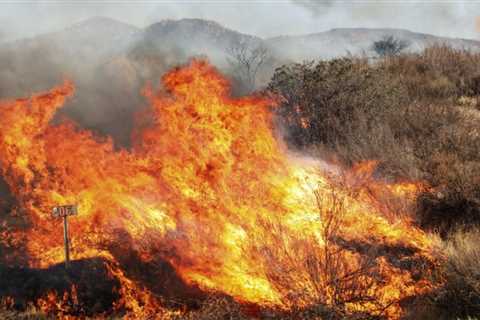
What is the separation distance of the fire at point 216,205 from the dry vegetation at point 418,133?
64 centimetres

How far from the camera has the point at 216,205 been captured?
10914 millimetres

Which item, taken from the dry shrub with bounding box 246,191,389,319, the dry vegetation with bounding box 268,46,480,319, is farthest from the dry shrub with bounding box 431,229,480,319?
the dry shrub with bounding box 246,191,389,319

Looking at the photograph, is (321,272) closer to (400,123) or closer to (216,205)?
(216,205)

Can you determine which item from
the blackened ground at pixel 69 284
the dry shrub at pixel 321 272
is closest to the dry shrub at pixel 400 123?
the dry shrub at pixel 321 272

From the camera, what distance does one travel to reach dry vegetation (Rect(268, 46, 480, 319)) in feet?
27.5

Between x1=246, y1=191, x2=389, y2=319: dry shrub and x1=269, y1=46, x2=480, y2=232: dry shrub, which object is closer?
x1=246, y1=191, x2=389, y2=319: dry shrub

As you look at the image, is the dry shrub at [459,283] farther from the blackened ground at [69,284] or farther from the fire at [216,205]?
the blackened ground at [69,284]

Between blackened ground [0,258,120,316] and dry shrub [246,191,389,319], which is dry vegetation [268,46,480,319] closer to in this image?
dry shrub [246,191,389,319]

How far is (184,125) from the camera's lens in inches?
499

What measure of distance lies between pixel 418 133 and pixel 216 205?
7178 mm

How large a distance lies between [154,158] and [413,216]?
6.60 metres

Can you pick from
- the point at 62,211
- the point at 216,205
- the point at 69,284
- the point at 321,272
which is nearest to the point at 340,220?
the point at 321,272

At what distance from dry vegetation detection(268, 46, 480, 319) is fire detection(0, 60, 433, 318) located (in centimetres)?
64

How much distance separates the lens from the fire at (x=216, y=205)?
28.9 feet
